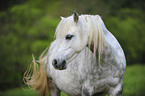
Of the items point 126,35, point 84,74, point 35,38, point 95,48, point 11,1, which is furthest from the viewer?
point 11,1

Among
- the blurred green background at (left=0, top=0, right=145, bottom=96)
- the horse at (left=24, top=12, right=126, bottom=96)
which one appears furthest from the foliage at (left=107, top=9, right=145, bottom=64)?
the horse at (left=24, top=12, right=126, bottom=96)

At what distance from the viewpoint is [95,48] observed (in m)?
2.72

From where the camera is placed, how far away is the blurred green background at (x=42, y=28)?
15883 millimetres

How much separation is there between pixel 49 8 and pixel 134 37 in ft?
28.9

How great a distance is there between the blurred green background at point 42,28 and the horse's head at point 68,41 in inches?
484

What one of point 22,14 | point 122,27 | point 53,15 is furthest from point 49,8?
point 122,27

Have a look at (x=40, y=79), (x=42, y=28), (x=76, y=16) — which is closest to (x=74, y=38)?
(x=76, y=16)

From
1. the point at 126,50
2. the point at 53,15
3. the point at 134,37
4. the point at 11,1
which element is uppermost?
the point at 11,1

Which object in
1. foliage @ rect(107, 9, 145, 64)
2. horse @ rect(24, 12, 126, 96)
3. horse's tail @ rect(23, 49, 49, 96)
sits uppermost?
horse @ rect(24, 12, 126, 96)

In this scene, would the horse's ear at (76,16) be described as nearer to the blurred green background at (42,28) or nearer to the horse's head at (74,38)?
the horse's head at (74,38)

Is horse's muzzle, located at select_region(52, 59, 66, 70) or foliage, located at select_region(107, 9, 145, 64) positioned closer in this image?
horse's muzzle, located at select_region(52, 59, 66, 70)

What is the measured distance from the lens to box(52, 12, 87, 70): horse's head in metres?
2.53

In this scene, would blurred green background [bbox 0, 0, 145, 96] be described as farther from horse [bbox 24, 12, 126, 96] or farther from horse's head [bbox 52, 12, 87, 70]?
horse's head [bbox 52, 12, 87, 70]

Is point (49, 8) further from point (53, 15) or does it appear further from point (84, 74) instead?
point (84, 74)
